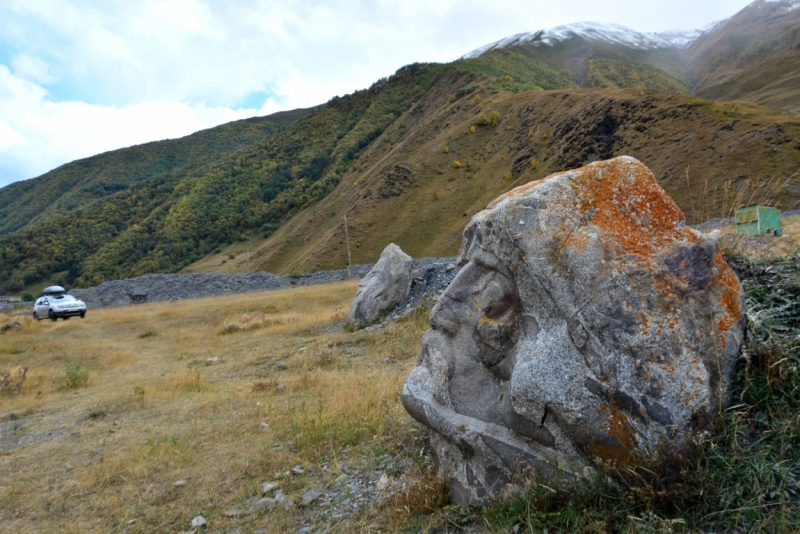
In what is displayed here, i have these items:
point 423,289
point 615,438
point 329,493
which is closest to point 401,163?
point 423,289

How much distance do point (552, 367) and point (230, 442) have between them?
4536mm

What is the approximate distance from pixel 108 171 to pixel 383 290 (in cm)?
13756

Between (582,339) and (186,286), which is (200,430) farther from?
(186,286)

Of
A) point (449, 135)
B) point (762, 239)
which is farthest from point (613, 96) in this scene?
point (762, 239)

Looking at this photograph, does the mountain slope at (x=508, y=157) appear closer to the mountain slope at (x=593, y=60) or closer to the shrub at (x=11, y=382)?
the shrub at (x=11, y=382)

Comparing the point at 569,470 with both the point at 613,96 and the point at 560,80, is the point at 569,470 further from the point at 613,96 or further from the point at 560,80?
the point at 560,80

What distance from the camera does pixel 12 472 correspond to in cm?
606

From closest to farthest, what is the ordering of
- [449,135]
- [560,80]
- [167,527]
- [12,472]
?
1. [167,527]
2. [12,472]
3. [449,135]
4. [560,80]

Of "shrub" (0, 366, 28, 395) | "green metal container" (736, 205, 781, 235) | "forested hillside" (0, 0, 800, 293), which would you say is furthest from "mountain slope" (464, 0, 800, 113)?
"shrub" (0, 366, 28, 395)

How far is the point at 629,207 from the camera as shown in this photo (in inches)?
140

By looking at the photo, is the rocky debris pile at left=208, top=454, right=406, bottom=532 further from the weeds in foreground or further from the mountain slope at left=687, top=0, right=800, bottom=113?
the mountain slope at left=687, top=0, right=800, bottom=113

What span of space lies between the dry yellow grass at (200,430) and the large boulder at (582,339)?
1.07 meters

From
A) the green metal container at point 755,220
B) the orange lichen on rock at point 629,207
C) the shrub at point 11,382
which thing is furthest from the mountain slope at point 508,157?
the shrub at point 11,382

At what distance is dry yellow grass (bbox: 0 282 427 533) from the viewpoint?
462 centimetres
